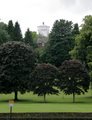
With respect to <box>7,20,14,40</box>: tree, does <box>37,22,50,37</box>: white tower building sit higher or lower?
higher

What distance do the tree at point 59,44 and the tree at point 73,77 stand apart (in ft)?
108

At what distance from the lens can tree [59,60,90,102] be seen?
5603cm

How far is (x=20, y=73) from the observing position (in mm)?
58031

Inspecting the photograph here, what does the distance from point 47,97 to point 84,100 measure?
21.1 feet

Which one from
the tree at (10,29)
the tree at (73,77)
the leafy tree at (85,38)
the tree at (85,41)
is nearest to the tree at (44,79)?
the tree at (73,77)

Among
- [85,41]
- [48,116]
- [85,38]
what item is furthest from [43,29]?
[48,116]

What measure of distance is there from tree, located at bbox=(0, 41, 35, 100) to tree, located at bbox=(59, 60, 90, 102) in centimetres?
496

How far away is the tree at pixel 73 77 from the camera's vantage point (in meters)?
56.0

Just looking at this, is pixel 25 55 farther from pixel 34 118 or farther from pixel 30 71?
pixel 34 118

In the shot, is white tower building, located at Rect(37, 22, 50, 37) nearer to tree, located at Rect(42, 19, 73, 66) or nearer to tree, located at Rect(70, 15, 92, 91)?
tree, located at Rect(42, 19, 73, 66)

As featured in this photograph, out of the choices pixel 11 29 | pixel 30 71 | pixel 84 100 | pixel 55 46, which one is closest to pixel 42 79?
pixel 30 71

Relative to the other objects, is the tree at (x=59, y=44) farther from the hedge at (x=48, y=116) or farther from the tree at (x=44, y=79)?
the hedge at (x=48, y=116)

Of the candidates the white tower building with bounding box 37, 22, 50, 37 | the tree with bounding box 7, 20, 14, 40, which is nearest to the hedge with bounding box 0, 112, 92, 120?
the tree with bounding box 7, 20, 14, 40

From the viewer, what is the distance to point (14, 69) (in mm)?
57719
